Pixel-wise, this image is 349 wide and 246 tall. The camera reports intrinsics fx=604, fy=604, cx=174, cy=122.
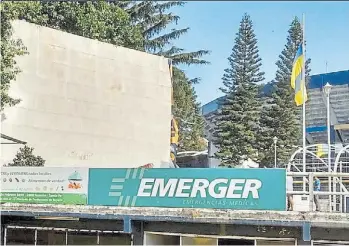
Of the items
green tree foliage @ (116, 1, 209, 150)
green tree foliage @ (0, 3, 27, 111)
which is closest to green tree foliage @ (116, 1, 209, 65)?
green tree foliage @ (116, 1, 209, 150)

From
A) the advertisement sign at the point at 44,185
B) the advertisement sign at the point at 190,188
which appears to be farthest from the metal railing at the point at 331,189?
the advertisement sign at the point at 44,185

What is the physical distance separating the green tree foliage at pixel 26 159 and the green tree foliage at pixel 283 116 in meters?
14.9

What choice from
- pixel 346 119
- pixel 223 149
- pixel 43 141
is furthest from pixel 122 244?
pixel 346 119

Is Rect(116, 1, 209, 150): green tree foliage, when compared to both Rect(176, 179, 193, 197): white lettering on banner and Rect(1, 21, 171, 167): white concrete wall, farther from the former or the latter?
Rect(176, 179, 193, 197): white lettering on banner

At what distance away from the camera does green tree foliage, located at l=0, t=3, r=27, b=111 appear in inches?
724

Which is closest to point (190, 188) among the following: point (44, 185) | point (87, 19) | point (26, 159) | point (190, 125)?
point (44, 185)

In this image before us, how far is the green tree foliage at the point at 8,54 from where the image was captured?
1839 cm

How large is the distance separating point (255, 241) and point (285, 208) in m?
0.86

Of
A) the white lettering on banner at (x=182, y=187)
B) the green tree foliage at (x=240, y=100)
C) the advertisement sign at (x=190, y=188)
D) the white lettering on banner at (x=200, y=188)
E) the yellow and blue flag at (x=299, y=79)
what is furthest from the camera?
the green tree foliage at (x=240, y=100)

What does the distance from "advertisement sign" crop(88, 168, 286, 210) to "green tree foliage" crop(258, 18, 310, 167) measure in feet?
64.7

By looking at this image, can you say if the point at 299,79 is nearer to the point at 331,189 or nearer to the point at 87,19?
the point at 331,189

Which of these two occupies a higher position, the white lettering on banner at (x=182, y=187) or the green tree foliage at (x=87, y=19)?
the green tree foliage at (x=87, y=19)

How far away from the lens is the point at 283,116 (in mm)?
31547

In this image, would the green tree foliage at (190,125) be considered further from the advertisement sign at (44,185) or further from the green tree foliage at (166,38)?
the advertisement sign at (44,185)
